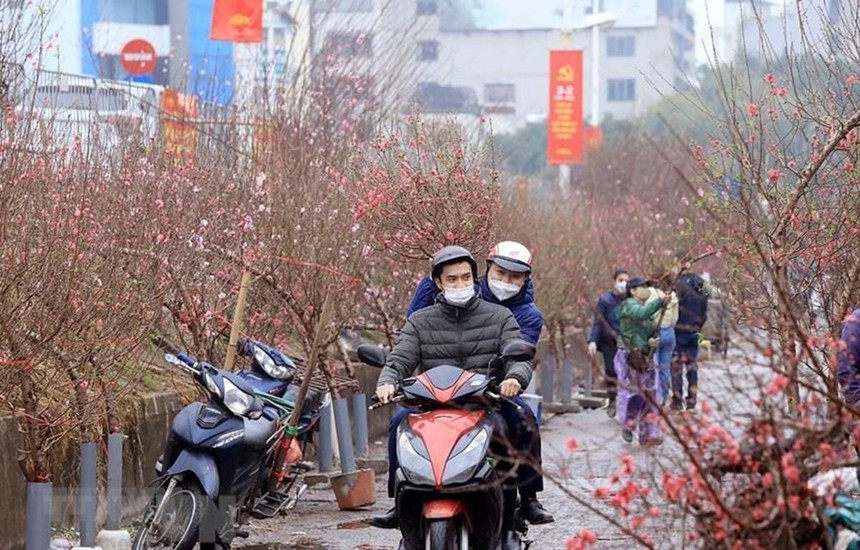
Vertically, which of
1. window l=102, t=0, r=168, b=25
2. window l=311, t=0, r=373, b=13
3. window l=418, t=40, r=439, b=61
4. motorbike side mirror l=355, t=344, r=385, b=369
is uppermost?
window l=102, t=0, r=168, b=25

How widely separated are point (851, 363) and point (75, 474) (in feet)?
18.1

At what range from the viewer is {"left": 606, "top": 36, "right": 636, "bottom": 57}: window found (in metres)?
119

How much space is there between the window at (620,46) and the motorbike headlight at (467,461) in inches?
4394

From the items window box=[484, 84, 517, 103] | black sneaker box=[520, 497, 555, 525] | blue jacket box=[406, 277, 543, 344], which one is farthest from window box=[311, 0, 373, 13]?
window box=[484, 84, 517, 103]

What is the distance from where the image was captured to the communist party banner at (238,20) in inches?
1096

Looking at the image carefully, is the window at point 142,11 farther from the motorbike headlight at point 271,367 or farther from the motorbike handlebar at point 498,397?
the motorbike handlebar at point 498,397

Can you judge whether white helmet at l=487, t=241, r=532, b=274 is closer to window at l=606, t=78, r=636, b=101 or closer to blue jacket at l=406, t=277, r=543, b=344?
blue jacket at l=406, t=277, r=543, b=344

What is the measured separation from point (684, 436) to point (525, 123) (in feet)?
290

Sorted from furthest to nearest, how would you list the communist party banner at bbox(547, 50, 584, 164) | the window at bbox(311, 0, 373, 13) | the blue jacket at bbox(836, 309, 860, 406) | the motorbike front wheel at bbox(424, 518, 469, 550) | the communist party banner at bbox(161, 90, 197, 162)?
the communist party banner at bbox(547, 50, 584, 164) < the window at bbox(311, 0, 373, 13) < the communist party banner at bbox(161, 90, 197, 162) < the motorbike front wheel at bbox(424, 518, 469, 550) < the blue jacket at bbox(836, 309, 860, 406)

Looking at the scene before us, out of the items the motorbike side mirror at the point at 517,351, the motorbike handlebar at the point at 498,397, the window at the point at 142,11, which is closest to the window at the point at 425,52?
the window at the point at 142,11

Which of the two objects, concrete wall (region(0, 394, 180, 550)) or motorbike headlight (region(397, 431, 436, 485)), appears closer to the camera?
motorbike headlight (region(397, 431, 436, 485))

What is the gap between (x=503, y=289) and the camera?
10633 mm

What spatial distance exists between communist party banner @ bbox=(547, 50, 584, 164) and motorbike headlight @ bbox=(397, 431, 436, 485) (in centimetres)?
3512

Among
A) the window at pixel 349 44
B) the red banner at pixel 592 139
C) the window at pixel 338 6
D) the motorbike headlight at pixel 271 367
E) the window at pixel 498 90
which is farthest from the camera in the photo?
the window at pixel 498 90
